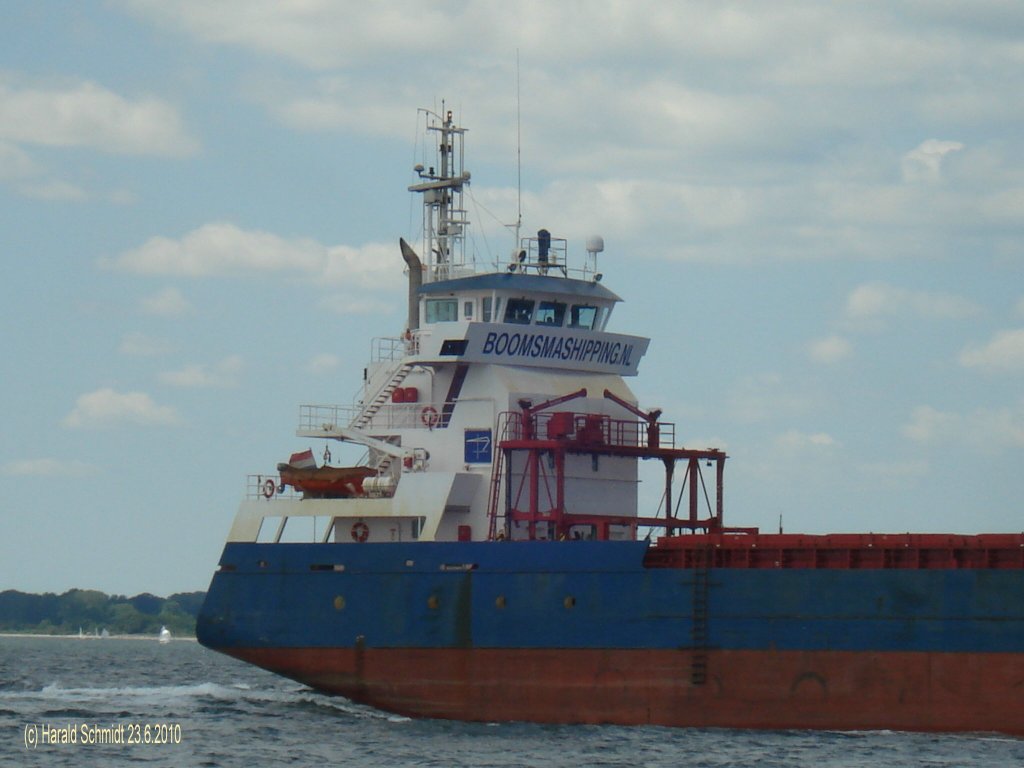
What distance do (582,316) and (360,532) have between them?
20.7 feet

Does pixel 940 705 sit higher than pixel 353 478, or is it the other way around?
pixel 353 478

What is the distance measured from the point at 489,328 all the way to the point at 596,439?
3092mm

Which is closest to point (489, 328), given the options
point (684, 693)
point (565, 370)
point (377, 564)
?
point (565, 370)

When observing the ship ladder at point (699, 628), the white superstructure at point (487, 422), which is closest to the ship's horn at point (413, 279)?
the white superstructure at point (487, 422)

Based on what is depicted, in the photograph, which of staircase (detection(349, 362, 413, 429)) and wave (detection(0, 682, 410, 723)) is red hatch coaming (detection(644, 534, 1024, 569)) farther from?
staircase (detection(349, 362, 413, 429))

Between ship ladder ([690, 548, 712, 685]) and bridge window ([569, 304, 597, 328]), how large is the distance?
744cm

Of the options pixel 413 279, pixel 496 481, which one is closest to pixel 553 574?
pixel 496 481

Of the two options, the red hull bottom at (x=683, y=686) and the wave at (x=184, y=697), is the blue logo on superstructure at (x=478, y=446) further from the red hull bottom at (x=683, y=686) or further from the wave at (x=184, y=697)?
the wave at (x=184, y=697)

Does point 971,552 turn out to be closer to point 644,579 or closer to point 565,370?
point 644,579

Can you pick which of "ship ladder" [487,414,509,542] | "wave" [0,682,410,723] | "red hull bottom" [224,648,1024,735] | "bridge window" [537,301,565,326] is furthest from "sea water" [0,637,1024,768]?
"bridge window" [537,301,565,326]

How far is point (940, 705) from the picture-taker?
3012cm

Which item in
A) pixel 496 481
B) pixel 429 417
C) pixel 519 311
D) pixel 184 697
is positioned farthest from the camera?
pixel 184 697

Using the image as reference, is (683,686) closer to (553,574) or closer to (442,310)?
(553,574)

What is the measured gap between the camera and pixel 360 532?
36.2 meters
